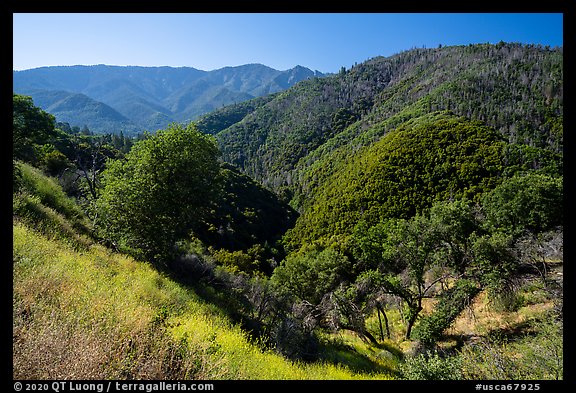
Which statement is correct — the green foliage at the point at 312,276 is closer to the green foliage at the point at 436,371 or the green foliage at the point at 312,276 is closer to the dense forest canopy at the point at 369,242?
the dense forest canopy at the point at 369,242

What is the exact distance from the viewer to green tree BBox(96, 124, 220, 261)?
11.8 metres

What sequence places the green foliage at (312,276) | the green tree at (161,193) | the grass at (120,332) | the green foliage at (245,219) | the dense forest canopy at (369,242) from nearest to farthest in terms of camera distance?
the grass at (120,332)
the dense forest canopy at (369,242)
the green tree at (161,193)
the green foliage at (312,276)
the green foliage at (245,219)

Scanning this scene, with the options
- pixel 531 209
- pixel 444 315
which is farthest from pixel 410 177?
pixel 444 315

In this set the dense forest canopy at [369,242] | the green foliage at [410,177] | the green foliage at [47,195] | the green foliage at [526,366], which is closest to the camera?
the green foliage at [526,366]

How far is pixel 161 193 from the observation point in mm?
11891

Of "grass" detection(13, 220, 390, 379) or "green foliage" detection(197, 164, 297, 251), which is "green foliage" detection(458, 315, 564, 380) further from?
"green foliage" detection(197, 164, 297, 251)

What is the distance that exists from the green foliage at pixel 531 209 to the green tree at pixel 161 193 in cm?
2533

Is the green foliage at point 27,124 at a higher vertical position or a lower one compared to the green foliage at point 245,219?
higher

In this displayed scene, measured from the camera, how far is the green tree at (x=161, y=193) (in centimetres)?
1184

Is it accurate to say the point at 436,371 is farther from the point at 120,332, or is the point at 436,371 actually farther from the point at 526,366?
the point at 120,332

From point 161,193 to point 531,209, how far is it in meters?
29.0

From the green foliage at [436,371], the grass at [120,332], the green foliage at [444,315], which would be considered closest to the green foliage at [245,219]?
the green foliage at [444,315]

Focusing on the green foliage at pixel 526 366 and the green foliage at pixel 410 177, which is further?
the green foliage at pixel 410 177

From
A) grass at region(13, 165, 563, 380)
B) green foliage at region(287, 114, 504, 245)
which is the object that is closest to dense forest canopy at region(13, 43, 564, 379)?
grass at region(13, 165, 563, 380)
